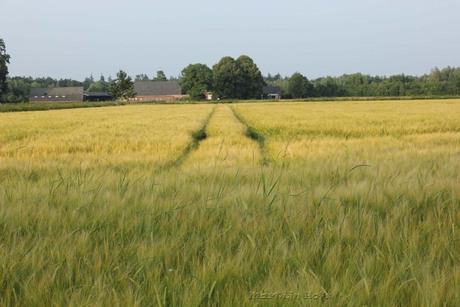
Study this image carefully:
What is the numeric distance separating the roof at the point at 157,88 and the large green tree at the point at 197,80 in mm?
21049

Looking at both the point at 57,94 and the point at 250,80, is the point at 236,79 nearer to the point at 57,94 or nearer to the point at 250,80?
the point at 250,80

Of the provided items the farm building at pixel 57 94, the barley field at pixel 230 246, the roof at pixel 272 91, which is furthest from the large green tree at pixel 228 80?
the barley field at pixel 230 246

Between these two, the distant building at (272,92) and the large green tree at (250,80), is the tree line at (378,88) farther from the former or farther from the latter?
the large green tree at (250,80)

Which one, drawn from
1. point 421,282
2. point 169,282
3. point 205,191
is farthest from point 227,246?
point 205,191

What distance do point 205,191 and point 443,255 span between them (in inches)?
58.9

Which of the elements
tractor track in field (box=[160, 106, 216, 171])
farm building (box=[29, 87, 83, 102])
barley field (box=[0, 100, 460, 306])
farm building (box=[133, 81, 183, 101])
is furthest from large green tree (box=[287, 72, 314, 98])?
barley field (box=[0, 100, 460, 306])

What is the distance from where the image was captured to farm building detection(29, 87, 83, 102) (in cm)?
10738

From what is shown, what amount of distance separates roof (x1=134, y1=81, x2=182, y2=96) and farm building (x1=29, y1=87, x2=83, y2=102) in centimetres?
1706

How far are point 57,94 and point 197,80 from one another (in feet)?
153

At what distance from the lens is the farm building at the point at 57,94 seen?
107 metres

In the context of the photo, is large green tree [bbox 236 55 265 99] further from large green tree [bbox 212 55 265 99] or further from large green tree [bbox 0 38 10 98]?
large green tree [bbox 0 38 10 98]

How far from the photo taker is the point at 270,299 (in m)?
1.07

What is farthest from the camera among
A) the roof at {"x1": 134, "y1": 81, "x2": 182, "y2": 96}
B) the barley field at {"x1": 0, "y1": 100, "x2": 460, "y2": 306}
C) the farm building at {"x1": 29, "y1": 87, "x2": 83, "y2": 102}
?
the roof at {"x1": 134, "y1": 81, "x2": 182, "y2": 96}

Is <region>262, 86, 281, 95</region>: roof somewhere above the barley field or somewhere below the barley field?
above
